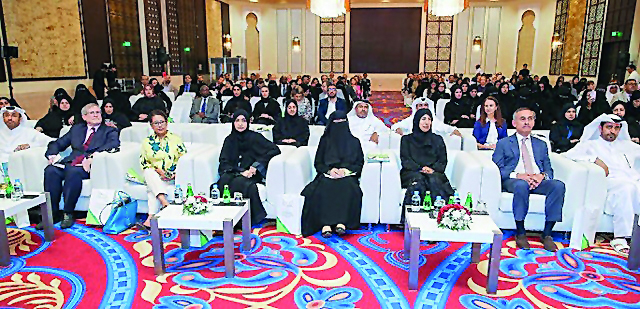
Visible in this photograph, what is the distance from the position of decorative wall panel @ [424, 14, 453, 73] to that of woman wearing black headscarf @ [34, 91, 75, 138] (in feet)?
58.8

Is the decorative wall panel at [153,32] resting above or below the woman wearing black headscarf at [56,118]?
above

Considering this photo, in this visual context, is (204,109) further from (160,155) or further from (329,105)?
(160,155)

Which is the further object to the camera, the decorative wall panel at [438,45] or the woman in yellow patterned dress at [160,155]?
the decorative wall panel at [438,45]

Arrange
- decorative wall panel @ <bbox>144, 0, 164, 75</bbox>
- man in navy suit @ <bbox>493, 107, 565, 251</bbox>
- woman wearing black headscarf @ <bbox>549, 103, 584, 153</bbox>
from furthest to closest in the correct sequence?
decorative wall panel @ <bbox>144, 0, 164, 75</bbox> → woman wearing black headscarf @ <bbox>549, 103, 584, 153</bbox> → man in navy suit @ <bbox>493, 107, 565, 251</bbox>

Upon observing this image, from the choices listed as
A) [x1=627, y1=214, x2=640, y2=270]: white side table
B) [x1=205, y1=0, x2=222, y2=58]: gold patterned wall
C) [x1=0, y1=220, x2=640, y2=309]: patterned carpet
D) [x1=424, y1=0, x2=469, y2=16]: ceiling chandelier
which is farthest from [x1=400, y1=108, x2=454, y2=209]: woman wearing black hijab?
[x1=205, y1=0, x2=222, y2=58]: gold patterned wall

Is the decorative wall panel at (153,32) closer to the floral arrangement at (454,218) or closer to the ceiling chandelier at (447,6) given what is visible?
the ceiling chandelier at (447,6)

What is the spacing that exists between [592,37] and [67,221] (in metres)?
15.7

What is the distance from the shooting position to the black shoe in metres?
4.46

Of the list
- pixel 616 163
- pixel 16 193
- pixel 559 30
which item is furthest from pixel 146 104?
pixel 559 30

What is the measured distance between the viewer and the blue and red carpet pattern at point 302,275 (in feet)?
10.2

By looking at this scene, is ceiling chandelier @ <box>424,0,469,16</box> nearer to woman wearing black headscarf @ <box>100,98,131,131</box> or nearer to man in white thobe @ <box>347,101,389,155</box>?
man in white thobe @ <box>347,101,389,155</box>

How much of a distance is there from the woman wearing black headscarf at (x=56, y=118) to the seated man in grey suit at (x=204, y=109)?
2.18 m

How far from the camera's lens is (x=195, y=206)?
11.2 feet

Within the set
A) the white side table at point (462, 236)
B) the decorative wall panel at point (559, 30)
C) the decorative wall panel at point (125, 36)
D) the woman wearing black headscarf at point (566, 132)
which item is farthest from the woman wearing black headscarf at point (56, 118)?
the decorative wall panel at point (559, 30)
